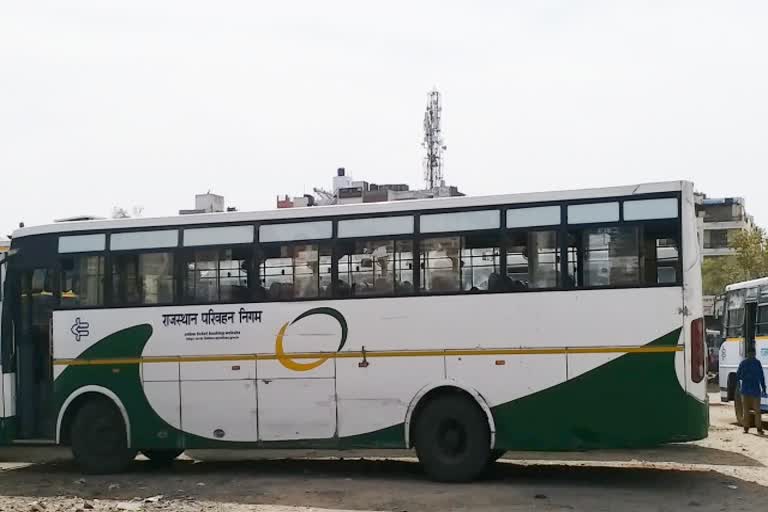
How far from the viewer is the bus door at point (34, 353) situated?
16.4 m

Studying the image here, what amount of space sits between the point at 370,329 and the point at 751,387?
30.1 feet

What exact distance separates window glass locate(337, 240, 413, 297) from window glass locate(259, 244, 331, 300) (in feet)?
0.78

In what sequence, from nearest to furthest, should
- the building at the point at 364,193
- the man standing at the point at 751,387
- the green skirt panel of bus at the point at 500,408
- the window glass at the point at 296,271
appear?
the green skirt panel of bus at the point at 500,408
the window glass at the point at 296,271
the man standing at the point at 751,387
the building at the point at 364,193

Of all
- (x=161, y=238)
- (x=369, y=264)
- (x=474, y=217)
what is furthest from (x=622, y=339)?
(x=161, y=238)

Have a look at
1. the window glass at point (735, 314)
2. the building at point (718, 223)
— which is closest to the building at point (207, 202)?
the window glass at point (735, 314)

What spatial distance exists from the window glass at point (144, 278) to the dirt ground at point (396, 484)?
8.39ft

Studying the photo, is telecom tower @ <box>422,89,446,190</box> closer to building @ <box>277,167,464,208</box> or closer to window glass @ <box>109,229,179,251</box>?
building @ <box>277,167,464,208</box>

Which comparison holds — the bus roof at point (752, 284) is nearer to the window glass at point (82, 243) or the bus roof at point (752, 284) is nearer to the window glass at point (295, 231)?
the window glass at point (295, 231)

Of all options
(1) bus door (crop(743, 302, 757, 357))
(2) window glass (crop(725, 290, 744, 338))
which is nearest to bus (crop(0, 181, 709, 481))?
(1) bus door (crop(743, 302, 757, 357))

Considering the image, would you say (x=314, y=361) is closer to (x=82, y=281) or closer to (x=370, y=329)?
(x=370, y=329)

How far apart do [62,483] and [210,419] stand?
7.30ft

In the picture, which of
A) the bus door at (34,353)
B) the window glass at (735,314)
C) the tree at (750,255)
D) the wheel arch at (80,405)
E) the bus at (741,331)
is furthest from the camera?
the tree at (750,255)

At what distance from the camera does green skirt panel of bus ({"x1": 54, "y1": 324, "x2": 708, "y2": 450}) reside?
1313 centimetres

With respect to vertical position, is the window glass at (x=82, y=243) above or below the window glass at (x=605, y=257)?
above
